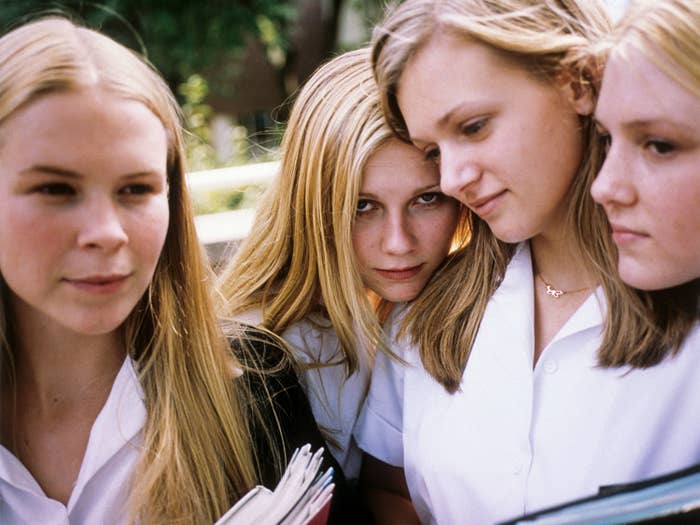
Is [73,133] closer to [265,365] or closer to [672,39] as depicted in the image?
[265,365]

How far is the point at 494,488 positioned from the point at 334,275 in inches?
26.6

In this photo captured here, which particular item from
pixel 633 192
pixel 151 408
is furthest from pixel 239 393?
pixel 633 192

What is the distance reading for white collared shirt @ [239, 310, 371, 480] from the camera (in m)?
2.07

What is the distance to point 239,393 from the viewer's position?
5.80 feet

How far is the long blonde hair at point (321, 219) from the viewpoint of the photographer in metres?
1.93

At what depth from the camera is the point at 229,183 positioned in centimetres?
303

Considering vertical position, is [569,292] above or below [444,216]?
below

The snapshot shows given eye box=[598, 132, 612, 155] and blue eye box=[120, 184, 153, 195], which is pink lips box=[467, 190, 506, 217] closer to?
eye box=[598, 132, 612, 155]

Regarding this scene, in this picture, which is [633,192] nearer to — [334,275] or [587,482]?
[587,482]

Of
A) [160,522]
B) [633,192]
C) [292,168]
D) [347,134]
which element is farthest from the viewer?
[292,168]

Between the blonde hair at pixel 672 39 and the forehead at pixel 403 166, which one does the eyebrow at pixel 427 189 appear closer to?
the forehead at pixel 403 166

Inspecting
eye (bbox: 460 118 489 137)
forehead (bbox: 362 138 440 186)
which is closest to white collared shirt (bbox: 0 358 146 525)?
forehead (bbox: 362 138 440 186)

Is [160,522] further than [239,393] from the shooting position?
No

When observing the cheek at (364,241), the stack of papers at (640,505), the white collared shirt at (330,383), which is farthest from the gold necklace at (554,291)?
the stack of papers at (640,505)
